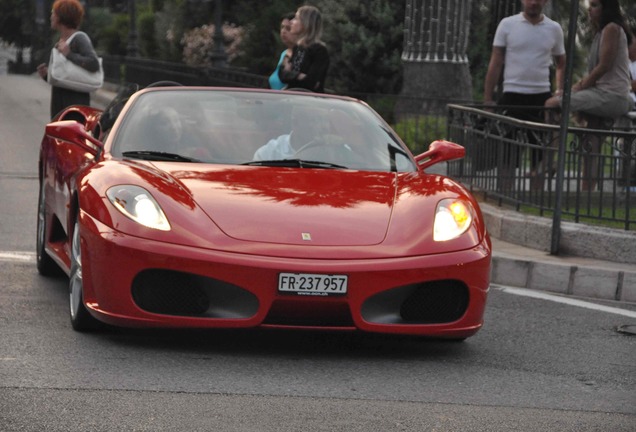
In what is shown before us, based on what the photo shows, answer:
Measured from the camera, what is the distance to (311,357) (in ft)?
Result: 22.4

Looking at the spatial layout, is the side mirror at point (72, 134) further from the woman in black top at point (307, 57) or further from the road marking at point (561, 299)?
the woman in black top at point (307, 57)

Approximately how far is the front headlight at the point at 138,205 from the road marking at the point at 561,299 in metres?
3.16

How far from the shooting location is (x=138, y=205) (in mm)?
6926

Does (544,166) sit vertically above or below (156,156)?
below

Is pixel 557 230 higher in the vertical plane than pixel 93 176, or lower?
lower

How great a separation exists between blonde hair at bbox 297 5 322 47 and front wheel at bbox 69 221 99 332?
535cm

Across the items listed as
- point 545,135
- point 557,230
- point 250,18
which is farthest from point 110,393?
point 250,18

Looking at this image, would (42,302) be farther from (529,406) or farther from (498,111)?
(498,111)

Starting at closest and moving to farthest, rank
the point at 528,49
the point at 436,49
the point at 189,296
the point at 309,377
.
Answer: the point at 309,377
the point at 189,296
the point at 528,49
the point at 436,49

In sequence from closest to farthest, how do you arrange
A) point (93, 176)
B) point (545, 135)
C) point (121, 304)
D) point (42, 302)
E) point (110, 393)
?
1. point (110, 393)
2. point (121, 304)
3. point (93, 176)
4. point (42, 302)
5. point (545, 135)

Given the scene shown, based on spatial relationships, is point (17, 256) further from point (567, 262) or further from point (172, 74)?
point (172, 74)

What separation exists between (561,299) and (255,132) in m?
2.43

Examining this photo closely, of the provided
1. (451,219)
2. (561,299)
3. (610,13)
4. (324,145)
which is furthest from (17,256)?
(610,13)

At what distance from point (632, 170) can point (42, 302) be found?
457 centimetres
